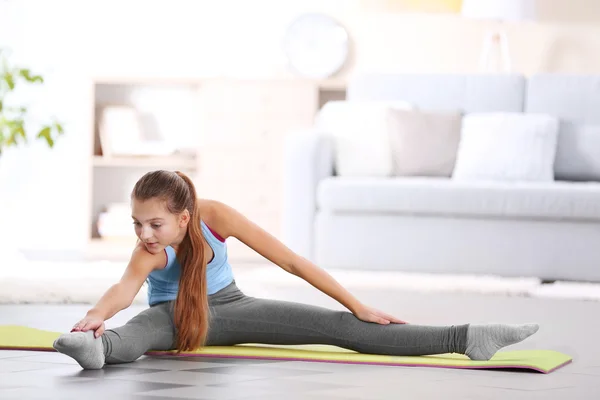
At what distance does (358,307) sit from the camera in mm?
2369

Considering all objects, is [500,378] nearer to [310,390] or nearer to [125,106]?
[310,390]

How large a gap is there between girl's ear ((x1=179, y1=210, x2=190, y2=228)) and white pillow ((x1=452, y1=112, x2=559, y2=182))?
8.78 ft

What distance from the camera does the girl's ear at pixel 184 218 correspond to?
230 centimetres

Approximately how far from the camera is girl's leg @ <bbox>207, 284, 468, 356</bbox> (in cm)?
233

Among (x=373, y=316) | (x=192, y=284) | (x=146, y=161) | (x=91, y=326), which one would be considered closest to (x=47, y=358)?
(x=91, y=326)

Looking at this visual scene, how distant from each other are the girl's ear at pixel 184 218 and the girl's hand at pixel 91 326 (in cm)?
28

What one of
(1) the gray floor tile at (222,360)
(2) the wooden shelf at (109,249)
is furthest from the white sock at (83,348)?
(2) the wooden shelf at (109,249)

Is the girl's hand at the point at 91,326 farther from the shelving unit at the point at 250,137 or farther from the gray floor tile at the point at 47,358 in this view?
the shelving unit at the point at 250,137

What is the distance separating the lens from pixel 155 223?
2262 millimetres

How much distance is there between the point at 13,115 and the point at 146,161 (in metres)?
0.90

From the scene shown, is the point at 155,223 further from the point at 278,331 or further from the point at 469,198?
the point at 469,198

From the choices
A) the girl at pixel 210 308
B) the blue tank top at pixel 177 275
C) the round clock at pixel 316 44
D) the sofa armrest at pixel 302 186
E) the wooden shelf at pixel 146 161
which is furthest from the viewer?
the round clock at pixel 316 44

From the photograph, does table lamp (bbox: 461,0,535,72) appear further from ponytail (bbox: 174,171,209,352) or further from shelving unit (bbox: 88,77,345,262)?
ponytail (bbox: 174,171,209,352)

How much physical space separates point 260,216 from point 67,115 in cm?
142
